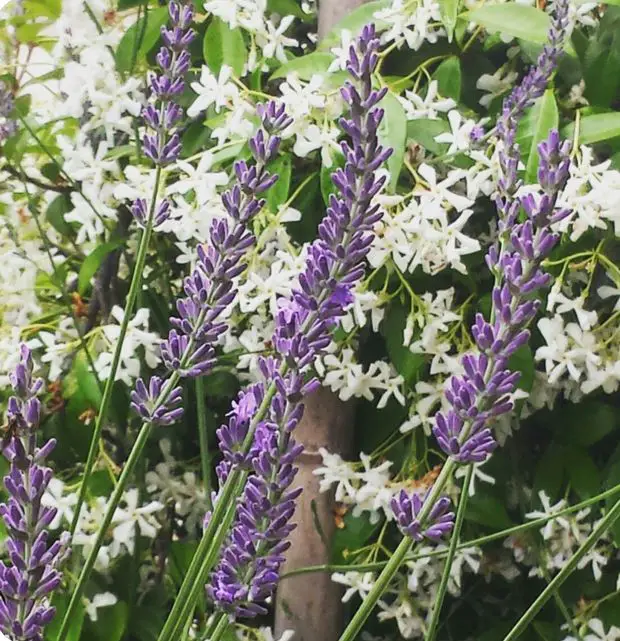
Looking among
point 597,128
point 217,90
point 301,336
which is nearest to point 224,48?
point 217,90

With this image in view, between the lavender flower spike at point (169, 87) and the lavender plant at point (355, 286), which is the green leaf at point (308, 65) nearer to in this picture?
the lavender plant at point (355, 286)

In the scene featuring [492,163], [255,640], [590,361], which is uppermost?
→ [492,163]

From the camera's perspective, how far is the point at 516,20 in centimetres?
48

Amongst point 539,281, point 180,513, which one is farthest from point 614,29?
point 180,513

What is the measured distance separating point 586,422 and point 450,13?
29 cm

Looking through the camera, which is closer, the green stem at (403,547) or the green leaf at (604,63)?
the green stem at (403,547)

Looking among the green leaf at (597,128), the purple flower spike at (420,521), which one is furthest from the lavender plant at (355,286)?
the purple flower spike at (420,521)

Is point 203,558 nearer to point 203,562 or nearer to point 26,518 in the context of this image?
point 203,562

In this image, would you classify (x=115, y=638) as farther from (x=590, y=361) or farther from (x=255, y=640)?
(x=590, y=361)

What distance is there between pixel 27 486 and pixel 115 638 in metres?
0.35

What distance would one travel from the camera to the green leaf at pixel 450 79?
1.75 ft

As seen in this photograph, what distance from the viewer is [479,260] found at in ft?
1.77

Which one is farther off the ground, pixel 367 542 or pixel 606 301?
pixel 606 301

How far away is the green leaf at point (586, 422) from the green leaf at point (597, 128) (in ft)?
0.62
